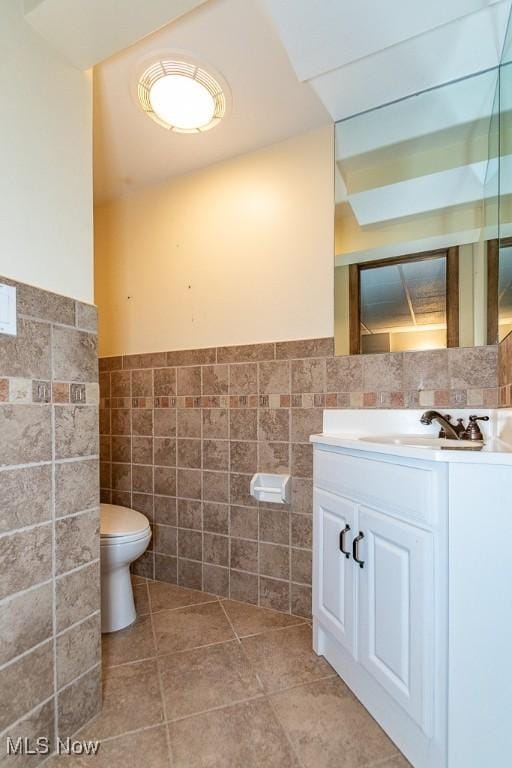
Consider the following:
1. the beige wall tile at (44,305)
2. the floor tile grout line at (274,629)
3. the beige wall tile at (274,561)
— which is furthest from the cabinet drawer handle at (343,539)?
the beige wall tile at (44,305)

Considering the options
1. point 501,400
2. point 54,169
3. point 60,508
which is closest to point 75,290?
point 54,169

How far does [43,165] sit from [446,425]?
→ 63.4 inches

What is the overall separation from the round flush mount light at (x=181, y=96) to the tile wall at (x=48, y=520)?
106cm

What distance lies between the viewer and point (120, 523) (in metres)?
1.69

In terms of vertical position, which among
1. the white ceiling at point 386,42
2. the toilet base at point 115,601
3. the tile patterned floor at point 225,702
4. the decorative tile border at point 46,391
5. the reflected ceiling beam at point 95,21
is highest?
the white ceiling at point 386,42

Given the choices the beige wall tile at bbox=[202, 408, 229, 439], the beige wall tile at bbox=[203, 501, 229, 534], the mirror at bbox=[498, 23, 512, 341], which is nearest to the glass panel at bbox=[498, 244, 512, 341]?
the mirror at bbox=[498, 23, 512, 341]

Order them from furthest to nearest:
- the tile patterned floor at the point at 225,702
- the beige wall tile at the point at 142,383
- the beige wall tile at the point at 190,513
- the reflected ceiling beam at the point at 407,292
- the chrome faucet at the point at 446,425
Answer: the beige wall tile at the point at 142,383, the beige wall tile at the point at 190,513, the reflected ceiling beam at the point at 407,292, the chrome faucet at the point at 446,425, the tile patterned floor at the point at 225,702

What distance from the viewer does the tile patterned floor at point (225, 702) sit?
3.46 ft

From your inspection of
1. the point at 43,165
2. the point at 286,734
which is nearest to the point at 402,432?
the point at 286,734

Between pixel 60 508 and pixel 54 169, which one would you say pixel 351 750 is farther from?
pixel 54 169

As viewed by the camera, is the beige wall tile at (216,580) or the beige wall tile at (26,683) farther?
the beige wall tile at (216,580)

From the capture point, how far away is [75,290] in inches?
45.2

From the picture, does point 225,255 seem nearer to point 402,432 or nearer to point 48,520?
point 402,432

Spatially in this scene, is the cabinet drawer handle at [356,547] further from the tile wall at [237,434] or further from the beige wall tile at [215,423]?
the beige wall tile at [215,423]
